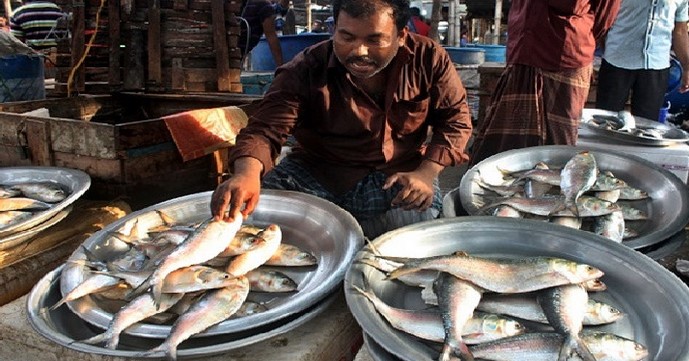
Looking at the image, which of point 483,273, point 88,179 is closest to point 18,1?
point 88,179

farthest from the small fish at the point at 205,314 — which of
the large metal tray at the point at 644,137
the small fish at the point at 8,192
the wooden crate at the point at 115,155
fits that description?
the large metal tray at the point at 644,137

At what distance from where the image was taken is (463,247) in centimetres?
201

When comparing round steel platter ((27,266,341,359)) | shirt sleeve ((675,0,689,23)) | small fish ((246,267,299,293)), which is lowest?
round steel platter ((27,266,341,359))

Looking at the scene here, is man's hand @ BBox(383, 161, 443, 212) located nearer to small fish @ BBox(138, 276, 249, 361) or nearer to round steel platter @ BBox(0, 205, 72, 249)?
small fish @ BBox(138, 276, 249, 361)

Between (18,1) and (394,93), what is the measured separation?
16538 mm

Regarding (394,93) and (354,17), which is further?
(394,93)

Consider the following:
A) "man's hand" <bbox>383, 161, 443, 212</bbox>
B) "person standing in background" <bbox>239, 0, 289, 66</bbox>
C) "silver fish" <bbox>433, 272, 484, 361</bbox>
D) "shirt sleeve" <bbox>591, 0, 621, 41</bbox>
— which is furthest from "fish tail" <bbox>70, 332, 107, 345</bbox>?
"person standing in background" <bbox>239, 0, 289, 66</bbox>

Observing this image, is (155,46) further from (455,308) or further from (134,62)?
(455,308)

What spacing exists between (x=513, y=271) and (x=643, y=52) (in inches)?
160

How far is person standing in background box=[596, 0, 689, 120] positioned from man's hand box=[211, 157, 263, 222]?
4017 millimetres

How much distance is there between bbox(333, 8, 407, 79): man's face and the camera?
7.67 ft

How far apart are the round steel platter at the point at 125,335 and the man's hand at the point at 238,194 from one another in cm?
54

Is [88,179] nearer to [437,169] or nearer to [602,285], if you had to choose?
[437,169]

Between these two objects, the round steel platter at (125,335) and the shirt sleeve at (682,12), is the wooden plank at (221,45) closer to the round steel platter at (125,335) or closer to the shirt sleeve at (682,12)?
the round steel platter at (125,335)
